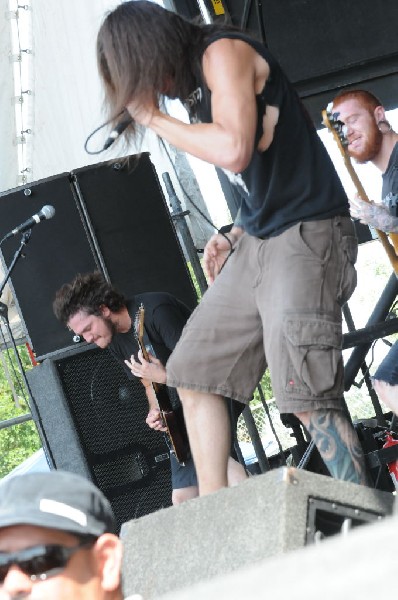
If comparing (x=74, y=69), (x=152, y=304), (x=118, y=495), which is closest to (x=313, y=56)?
(x=152, y=304)

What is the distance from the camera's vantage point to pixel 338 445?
2342mm

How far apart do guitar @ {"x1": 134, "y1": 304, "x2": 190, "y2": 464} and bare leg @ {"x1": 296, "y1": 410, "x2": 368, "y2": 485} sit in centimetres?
177

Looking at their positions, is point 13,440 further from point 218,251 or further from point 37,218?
point 218,251

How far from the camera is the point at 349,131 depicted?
3.74 m

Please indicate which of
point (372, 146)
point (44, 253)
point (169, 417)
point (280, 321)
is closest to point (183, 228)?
point (44, 253)

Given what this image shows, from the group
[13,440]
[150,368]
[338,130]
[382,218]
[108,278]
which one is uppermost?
[338,130]

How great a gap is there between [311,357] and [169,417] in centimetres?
189

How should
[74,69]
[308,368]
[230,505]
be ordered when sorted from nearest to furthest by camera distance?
[230,505] → [308,368] → [74,69]

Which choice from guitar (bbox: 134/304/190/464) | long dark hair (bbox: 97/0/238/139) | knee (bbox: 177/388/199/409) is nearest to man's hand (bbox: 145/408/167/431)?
guitar (bbox: 134/304/190/464)

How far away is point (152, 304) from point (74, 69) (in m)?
4.98

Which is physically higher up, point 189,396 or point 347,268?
point 347,268

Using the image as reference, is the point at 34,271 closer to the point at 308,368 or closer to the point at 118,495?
the point at 118,495

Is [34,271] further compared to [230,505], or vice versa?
[34,271]

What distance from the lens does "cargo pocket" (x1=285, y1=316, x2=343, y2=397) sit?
7.68ft
